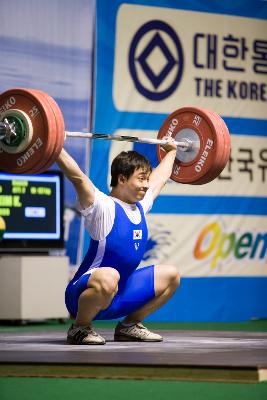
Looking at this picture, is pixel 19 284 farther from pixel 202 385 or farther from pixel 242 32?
pixel 202 385

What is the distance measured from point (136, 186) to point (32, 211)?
2.49m

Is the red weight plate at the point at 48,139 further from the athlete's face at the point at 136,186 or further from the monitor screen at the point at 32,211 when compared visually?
the monitor screen at the point at 32,211

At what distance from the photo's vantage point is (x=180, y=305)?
25.1ft

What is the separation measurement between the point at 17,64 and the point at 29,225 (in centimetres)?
114

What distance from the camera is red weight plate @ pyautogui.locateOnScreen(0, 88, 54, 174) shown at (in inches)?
173

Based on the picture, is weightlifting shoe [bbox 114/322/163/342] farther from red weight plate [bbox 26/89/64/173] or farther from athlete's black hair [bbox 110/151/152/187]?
red weight plate [bbox 26/89/64/173]

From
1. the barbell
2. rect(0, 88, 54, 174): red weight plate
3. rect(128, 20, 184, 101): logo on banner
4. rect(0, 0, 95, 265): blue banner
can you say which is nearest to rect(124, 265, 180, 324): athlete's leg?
the barbell

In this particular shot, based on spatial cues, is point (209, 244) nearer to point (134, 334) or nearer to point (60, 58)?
point (60, 58)

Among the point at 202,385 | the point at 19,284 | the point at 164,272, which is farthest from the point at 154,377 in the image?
the point at 19,284

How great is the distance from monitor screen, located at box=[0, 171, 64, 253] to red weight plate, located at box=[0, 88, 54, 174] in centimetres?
231

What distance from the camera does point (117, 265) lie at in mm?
4547

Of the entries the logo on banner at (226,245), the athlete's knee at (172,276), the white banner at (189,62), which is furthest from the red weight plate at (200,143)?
the logo on banner at (226,245)

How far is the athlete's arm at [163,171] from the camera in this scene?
4.96 m

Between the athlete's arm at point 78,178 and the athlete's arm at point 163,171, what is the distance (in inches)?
22.3
